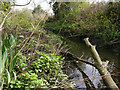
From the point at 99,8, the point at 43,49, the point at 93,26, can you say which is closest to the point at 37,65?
the point at 43,49

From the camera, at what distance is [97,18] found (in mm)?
5625

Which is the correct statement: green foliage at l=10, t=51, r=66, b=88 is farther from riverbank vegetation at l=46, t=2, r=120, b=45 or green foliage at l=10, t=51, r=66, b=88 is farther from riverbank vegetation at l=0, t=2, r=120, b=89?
riverbank vegetation at l=46, t=2, r=120, b=45

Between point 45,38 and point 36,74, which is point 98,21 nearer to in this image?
point 45,38

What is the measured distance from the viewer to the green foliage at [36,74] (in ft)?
5.20

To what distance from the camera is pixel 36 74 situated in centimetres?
181

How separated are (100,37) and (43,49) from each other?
323cm

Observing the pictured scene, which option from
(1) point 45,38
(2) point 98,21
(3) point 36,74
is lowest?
(3) point 36,74

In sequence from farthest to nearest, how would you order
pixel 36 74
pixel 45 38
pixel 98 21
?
pixel 98 21 → pixel 45 38 → pixel 36 74

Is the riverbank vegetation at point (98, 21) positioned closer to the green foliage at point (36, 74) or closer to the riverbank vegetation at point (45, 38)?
the riverbank vegetation at point (45, 38)

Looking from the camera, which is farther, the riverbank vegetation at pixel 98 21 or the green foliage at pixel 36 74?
the riverbank vegetation at pixel 98 21

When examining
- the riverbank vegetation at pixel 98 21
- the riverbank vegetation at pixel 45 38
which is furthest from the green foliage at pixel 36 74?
the riverbank vegetation at pixel 98 21

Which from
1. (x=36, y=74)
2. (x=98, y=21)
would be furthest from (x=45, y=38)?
(x=98, y=21)

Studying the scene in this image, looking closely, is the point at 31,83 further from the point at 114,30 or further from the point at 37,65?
the point at 114,30

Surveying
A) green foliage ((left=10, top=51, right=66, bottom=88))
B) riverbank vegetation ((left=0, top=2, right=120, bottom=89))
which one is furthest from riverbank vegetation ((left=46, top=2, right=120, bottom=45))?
green foliage ((left=10, top=51, right=66, bottom=88))
